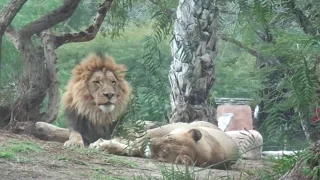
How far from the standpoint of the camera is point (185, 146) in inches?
290

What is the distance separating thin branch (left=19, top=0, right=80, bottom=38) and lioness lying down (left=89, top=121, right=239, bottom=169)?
6.37 feet

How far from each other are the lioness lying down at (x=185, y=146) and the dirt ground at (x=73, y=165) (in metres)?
0.14

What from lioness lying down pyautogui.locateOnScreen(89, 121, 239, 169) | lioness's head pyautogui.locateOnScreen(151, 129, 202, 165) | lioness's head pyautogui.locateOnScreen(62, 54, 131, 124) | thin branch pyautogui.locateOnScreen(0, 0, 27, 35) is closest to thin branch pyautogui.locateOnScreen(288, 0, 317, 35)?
lioness lying down pyautogui.locateOnScreen(89, 121, 239, 169)

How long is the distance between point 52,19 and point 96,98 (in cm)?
133

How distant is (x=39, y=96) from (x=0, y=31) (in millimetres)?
Answer: 1231

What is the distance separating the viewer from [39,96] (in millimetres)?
10109

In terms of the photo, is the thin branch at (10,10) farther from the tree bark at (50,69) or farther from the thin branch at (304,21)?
the thin branch at (304,21)

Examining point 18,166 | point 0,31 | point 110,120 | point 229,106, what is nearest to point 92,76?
point 110,120

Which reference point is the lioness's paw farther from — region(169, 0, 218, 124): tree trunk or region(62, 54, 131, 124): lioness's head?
region(169, 0, 218, 124): tree trunk

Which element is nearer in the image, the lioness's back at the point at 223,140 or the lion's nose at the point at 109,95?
the lioness's back at the point at 223,140

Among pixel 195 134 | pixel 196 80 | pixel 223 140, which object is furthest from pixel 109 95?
pixel 195 134

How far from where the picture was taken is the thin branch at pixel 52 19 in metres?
9.74

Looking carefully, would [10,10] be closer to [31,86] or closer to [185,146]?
[31,86]

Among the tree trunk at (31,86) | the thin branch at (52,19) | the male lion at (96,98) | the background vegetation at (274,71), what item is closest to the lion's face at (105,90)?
the male lion at (96,98)
